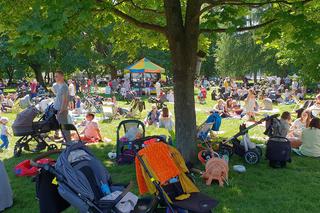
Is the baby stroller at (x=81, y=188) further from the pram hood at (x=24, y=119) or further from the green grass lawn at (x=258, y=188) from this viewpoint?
the pram hood at (x=24, y=119)

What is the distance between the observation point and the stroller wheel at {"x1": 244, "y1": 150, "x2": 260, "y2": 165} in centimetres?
790

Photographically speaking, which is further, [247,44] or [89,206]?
[247,44]

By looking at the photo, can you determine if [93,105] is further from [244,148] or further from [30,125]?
[244,148]

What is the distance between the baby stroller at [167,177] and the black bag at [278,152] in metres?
3.26

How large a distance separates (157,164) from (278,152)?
381 cm

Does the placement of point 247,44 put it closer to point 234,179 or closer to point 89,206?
point 234,179

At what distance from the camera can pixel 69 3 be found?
16.1 feet

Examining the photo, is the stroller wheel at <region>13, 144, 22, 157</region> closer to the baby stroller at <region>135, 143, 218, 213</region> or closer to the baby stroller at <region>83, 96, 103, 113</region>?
the baby stroller at <region>135, 143, 218, 213</region>

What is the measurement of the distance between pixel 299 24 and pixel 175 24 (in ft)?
8.37

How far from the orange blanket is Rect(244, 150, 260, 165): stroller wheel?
11.6ft

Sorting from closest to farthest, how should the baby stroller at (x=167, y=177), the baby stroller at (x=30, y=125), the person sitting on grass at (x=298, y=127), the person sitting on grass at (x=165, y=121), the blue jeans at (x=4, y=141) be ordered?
the baby stroller at (x=167, y=177) → the baby stroller at (x=30, y=125) → the blue jeans at (x=4, y=141) → the person sitting on grass at (x=298, y=127) → the person sitting on grass at (x=165, y=121)

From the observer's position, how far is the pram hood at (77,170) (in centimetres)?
411

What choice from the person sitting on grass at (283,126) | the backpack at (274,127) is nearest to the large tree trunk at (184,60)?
the backpack at (274,127)

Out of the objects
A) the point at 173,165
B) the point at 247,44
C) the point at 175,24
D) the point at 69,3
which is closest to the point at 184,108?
the point at 175,24
